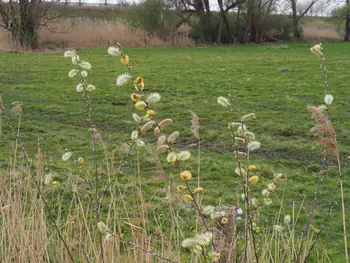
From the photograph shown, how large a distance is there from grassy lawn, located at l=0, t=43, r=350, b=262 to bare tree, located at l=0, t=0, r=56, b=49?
9396 mm

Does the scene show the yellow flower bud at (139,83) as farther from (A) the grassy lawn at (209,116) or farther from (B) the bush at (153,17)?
(B) the bush at (153,17)

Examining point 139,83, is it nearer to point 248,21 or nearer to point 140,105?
point 140,105

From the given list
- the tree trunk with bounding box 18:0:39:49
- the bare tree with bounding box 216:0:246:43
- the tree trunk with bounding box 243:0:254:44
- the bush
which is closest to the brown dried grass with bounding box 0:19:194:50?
the tree trunk with bounding box 18:0:39:49

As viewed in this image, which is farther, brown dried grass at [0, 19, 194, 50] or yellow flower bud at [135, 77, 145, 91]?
brown dried grass at [0, 19, 194, 50]

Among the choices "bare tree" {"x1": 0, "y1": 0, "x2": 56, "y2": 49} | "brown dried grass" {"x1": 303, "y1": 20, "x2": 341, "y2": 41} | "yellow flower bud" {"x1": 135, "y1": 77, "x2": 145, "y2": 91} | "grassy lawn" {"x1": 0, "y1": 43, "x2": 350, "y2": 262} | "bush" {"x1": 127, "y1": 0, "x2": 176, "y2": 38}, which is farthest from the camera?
"brown dried grass" {"x1": 303, "y1": 20, "x2": 341, "y2": 41}

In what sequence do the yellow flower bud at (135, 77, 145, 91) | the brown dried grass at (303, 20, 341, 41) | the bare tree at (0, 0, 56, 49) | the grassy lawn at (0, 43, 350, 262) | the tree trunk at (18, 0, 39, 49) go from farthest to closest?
the brown dried grass at (303, 20, 341, 41)
the tree trunk at (18, 0, 39, 49)
the bare tree at (0, 0, 56, 49)
the grassy lawn at (0, 43, 350, 262)
the yellow flower bud at (135, 77, 145, 91)

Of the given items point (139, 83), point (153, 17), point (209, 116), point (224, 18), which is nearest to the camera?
point (139, 83)

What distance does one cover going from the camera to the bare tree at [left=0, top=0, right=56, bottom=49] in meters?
23.0

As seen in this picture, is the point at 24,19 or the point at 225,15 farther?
the point at 225,15

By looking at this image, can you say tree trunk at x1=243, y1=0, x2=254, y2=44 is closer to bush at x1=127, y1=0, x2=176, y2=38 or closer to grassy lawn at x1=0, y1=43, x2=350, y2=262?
bush at x1=127, y1=0, x2=176, y2=38

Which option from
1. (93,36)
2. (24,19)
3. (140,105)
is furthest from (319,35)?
(140,105)

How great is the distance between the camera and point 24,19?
23859 millimetres

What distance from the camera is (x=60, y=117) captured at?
25.6 ft

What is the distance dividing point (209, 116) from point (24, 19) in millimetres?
18842
